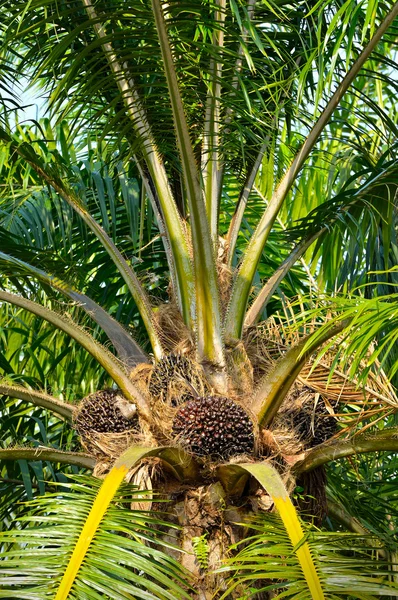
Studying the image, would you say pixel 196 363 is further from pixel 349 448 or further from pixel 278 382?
pixel 349 448

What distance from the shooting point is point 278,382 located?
3.38m

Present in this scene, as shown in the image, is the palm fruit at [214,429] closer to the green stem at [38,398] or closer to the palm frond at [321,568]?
the palm frond at [321,568]

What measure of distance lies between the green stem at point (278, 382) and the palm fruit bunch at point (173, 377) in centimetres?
26

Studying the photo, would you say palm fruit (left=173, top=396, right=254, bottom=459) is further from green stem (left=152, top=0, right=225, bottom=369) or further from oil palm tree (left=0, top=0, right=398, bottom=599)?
green stem (left=152, top=0, right=225, bottom=369)

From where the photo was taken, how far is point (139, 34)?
3525 mm

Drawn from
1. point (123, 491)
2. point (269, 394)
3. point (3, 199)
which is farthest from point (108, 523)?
point (3, 199)

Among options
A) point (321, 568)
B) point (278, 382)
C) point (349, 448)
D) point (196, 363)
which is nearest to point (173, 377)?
point (196, 363)

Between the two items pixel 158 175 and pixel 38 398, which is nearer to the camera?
pixel 38 398

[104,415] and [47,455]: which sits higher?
[104,415]

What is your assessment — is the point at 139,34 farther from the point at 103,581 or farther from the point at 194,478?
the point at 103,581

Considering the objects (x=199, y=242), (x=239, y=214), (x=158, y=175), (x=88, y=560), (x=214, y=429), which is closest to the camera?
(x=88, y=560)

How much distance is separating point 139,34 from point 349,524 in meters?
2.40

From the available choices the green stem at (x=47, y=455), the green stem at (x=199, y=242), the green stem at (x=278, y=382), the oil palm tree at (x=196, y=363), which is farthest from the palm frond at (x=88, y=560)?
the green stem at (x=199, y=242)

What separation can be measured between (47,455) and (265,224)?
1320 mm
